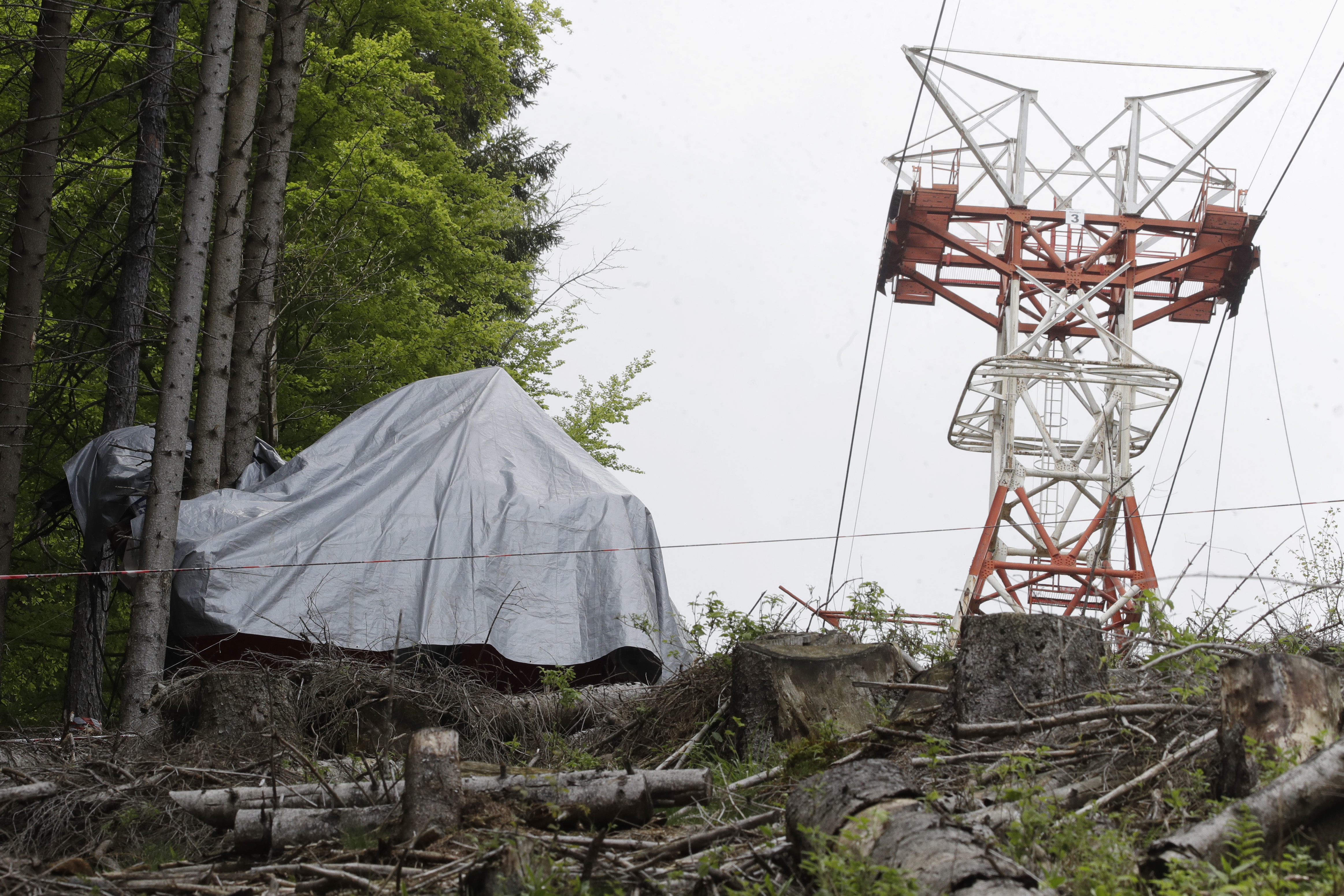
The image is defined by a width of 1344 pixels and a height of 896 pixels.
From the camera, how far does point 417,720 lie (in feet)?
22.1

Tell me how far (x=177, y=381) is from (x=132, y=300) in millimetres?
3024

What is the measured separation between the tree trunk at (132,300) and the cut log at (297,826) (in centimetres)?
630

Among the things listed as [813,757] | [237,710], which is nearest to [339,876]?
[813,757]

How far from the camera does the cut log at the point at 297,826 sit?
436cm

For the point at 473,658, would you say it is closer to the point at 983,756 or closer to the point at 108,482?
the point at 108,482

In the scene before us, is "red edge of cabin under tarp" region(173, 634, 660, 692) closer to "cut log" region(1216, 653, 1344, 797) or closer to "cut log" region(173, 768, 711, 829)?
"cut log" region(173, 768, 711, 829)

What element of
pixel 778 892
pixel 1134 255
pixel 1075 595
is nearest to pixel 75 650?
pixel 778 892

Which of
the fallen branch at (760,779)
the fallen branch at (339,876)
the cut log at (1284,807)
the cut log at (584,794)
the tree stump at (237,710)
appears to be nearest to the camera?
the cut log at (1284,807)

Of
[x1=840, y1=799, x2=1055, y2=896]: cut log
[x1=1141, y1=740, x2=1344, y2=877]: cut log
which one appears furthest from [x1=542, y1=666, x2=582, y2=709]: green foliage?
[x1=1141, y1=740, x2=1344, y2=877]: cut log

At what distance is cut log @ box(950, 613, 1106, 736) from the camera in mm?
4820

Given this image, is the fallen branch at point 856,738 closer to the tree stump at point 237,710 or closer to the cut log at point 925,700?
the cut log at point 925,700

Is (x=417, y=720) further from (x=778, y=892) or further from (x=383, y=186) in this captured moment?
(x=383, y=186)

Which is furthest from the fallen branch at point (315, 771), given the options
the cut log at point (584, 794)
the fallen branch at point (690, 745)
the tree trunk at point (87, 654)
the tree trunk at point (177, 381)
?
the tree trunk at point (87, 654)

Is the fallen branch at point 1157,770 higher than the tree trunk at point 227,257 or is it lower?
lower
